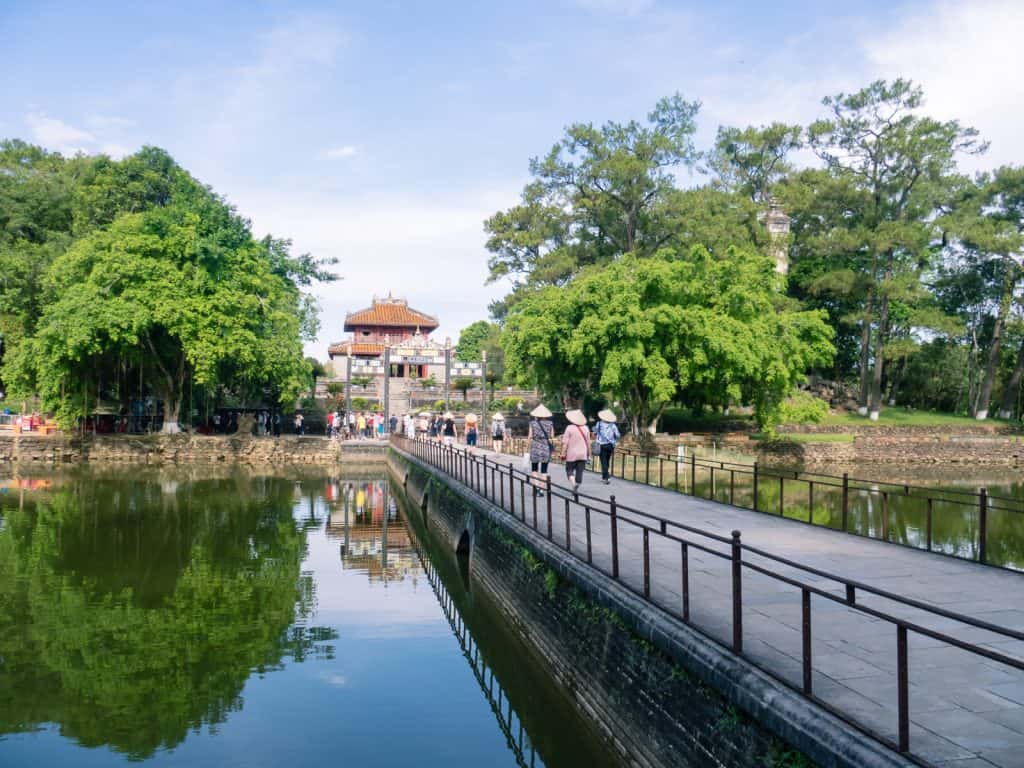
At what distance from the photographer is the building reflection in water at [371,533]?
1745 centimetres

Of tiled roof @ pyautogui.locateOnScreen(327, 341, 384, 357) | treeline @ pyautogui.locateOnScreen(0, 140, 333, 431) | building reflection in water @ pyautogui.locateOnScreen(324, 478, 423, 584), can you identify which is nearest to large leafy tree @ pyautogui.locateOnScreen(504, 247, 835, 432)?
building reflection in water @ pyautogui.locateOnScreen(324, 478, 423, 584)

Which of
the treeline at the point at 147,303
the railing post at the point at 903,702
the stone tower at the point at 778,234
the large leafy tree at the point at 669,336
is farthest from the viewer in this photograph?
the stone tower at the point at 778,234

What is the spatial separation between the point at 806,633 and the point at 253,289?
1417 inches

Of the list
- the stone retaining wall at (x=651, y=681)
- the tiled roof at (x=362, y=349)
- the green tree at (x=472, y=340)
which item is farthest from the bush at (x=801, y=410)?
the green tree at (x=472, y=340)

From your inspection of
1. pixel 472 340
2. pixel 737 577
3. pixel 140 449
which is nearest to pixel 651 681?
pixel 737 577

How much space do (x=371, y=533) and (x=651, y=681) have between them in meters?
15.8

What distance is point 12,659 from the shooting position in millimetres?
10492

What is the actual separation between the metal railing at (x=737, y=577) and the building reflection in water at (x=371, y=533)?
95.0 inches

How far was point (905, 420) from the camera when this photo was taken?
4647cm

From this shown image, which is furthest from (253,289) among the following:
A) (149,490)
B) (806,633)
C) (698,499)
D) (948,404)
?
(948,404)

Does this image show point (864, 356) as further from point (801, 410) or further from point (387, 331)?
point (387, 331)

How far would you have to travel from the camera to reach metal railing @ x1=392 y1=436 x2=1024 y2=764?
4.26 metres

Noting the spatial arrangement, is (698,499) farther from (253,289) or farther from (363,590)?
(253,289)

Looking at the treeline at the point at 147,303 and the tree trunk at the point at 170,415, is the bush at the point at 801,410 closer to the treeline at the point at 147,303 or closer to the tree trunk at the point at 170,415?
the treeline at the point at 147,303
